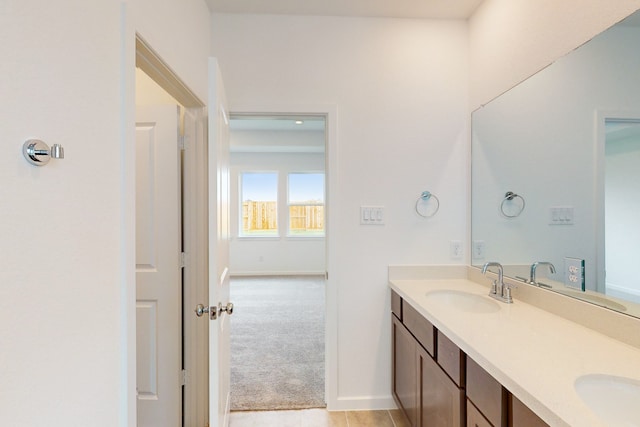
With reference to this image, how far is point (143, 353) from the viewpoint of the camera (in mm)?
1835

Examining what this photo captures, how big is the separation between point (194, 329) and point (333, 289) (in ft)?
2.93

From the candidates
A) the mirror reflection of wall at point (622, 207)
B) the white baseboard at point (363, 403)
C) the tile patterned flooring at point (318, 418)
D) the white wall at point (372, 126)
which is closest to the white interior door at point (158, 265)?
the tile patterned flooring at point (318, 418)

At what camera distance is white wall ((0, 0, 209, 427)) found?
664 mm

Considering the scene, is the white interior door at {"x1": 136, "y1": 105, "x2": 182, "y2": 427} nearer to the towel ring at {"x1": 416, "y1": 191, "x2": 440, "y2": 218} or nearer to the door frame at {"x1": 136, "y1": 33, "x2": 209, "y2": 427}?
the door frame at {"x1": 136, "y1": 33, "x2": 209, "y2": 427}

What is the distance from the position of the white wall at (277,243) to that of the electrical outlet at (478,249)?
451cm

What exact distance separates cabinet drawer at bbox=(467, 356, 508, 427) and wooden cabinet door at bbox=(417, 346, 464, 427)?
0.11 m

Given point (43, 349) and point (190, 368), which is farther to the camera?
point (190, 368)

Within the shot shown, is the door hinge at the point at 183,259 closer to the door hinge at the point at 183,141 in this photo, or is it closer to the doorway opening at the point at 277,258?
the door hinge at the point at 183,141

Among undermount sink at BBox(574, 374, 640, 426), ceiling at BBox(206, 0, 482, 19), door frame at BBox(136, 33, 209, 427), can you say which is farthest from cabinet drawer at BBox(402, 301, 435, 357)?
ceiling at BBox(206, 0, 482, 19)

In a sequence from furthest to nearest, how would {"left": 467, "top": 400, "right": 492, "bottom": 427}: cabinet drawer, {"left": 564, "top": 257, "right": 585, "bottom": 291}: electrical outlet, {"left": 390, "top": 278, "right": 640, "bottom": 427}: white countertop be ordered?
{"left": 564, "top": 257, "right": 585, "bottom": 291}: electrical outlet < {"left": 467, "top": 400, "right": 492, "bottom": 427}: cabinet drawer < {"left": 390, "top": 278, "right": 640, "bottom": 427}: white countertop

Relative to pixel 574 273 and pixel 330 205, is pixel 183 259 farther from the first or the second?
pixel 574 273

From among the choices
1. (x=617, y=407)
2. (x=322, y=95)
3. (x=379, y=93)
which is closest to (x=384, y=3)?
(x=379, y=93)

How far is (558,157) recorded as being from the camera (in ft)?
5.00

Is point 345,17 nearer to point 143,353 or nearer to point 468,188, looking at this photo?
point 468,188
